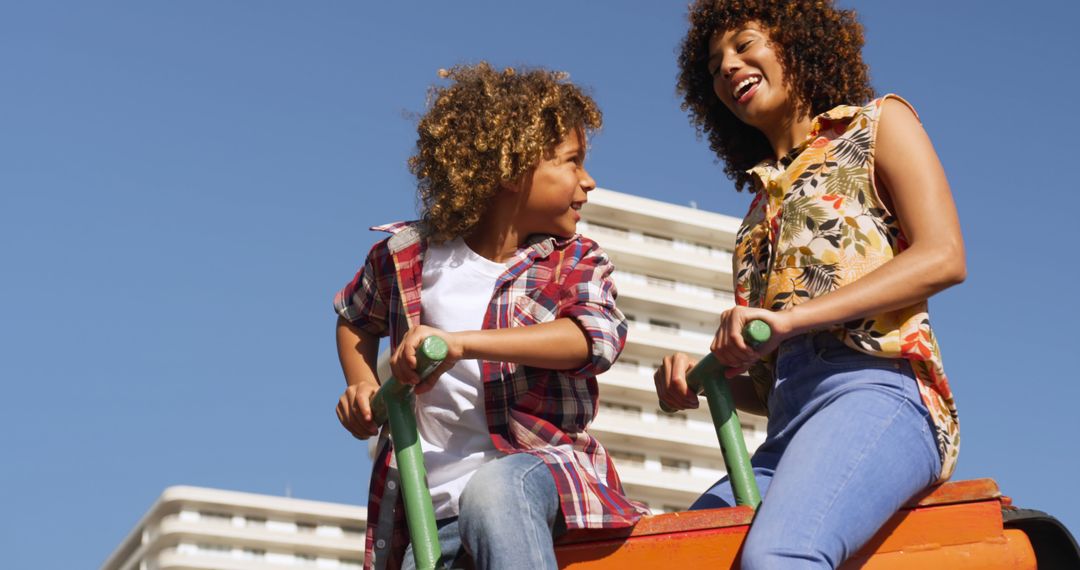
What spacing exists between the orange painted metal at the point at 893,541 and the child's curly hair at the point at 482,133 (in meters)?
1.00

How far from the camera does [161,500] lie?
3078 inches

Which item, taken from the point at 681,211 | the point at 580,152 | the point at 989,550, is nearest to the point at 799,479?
the point at 989,550

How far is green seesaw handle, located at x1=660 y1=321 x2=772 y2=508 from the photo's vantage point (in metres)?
3.01

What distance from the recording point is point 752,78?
3.76m

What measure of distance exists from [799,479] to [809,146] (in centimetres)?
105

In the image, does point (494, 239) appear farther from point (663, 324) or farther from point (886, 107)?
point (663, 324)

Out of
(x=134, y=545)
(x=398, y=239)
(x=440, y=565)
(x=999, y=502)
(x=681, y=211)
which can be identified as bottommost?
→ (x=134, y=545)

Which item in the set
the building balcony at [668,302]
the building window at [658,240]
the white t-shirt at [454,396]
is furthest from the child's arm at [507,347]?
the building window at [658,240]

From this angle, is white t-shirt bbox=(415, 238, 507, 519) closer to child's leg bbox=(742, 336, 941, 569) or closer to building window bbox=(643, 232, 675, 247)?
child's leg bbox=(742, 336, 941, 569)

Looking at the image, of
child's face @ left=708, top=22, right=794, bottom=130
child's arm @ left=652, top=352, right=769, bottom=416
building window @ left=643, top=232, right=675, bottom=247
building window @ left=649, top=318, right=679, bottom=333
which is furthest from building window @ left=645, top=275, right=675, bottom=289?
child's arm @ left=652, top=352, right=769, bottom=416

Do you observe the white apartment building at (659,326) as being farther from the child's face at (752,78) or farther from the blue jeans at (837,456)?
the blue jeans at (837,456)

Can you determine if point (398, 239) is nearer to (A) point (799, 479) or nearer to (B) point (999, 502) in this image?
(A) point (799, 479)

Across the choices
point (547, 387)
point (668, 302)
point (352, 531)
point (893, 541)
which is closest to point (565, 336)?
point (547, 387)

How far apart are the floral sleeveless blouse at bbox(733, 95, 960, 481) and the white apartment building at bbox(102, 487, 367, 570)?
244 feet
